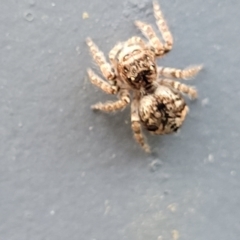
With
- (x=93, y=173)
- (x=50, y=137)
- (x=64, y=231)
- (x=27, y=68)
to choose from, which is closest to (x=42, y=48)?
(x=27, y=68)

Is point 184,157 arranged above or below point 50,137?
below

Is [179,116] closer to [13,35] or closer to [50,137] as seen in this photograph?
[50,137]

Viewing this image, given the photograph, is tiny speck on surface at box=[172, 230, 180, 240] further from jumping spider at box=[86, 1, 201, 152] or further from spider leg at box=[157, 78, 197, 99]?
spider leg at box=[157, 78, 197, 99]

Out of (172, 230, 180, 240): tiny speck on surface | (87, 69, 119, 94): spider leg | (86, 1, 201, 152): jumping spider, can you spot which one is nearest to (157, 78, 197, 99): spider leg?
(86, 1, 201, 152): jumping spider

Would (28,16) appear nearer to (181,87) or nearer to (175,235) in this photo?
(181,87)

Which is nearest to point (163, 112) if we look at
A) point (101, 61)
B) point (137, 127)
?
point (137, 127)
